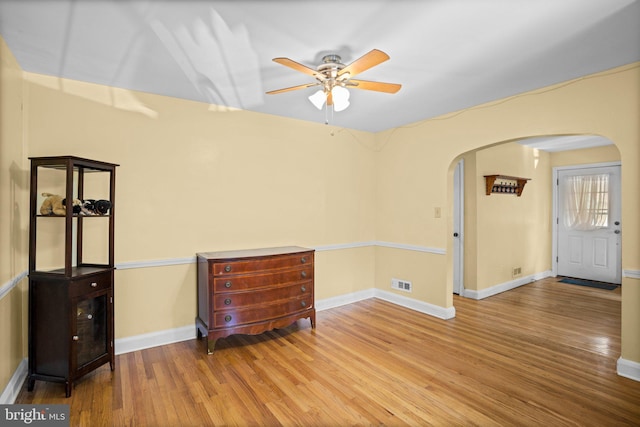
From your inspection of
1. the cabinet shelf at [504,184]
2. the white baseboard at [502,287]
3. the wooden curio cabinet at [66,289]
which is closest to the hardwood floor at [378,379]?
the wooden curio cabinet at [66,289]

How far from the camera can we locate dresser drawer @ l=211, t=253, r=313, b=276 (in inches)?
119

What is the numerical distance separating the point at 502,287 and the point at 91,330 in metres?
5.39

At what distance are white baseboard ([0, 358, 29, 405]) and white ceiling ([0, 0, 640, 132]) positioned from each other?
2.33 meters

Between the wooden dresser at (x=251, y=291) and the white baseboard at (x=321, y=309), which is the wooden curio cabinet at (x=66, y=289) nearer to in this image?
the white baseboard at (x=321, y=309)

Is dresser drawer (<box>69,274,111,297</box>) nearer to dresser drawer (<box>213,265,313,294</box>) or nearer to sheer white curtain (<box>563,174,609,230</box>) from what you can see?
dresser drawer (<box>213,265,313,294</box>)

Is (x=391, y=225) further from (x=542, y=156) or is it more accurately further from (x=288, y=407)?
(x=542, y=156)

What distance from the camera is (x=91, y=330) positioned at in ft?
8.14

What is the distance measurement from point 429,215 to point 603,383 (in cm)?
225

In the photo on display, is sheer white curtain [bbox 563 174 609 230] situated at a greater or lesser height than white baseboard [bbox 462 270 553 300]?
greater

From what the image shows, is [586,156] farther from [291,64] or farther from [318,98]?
[291,64]

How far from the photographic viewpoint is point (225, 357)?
2.94 m

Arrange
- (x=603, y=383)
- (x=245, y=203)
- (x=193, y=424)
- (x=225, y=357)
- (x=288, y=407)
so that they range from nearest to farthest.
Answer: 1. (x=193, y=424)
2. (x=288, y=407)
3. (x=603, y=383)
4. (x=225, y=357)
5. (x=245, y=203)

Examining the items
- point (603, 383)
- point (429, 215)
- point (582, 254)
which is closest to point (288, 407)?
point (603, 383)

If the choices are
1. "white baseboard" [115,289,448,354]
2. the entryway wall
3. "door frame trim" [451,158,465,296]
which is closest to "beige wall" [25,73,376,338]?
"white baseboard" [115,289,448,354]
